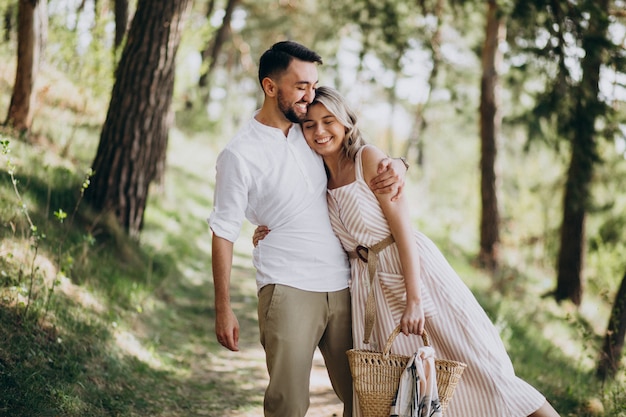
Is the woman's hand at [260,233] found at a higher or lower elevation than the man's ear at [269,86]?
lower

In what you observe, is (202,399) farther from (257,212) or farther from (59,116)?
(59,116)

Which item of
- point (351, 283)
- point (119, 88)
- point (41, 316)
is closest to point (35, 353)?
point (41, 316)

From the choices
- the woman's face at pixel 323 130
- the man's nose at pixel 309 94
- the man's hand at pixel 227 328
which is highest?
the man's nose at pixel 309 94

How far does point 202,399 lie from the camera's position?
5168 mm

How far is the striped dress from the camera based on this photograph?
3.48 metres

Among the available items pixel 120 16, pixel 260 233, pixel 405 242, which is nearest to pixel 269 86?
pixel 260 233

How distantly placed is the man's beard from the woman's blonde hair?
0.40 ft

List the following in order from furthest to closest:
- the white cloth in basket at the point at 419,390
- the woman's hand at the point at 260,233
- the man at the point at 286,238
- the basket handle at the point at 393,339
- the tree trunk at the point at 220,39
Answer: the tree trunk at the point at 220,39 < the woman's hand at the point at 260,233 < the man at the point at 286,238 < the basket handle at the point at 393,339 < the white cloth in basket at the point at 419,390

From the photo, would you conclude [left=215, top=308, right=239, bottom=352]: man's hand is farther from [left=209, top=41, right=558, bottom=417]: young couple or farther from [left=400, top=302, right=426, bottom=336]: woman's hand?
[left=400, top=302, right=426, bottom=336]: woman's hand

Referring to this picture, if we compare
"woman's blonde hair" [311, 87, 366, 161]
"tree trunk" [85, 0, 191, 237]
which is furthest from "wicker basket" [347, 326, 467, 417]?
"tree trunk" [85, 0, 191, 237]

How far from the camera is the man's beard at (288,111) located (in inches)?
143

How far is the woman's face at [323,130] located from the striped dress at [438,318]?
0.17 m

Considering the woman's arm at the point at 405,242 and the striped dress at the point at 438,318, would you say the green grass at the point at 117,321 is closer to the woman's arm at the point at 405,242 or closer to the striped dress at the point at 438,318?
the striped dress at the point at 438,318

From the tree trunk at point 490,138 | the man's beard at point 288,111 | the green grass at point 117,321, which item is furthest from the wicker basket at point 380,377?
the tree trunk at point 490,138
